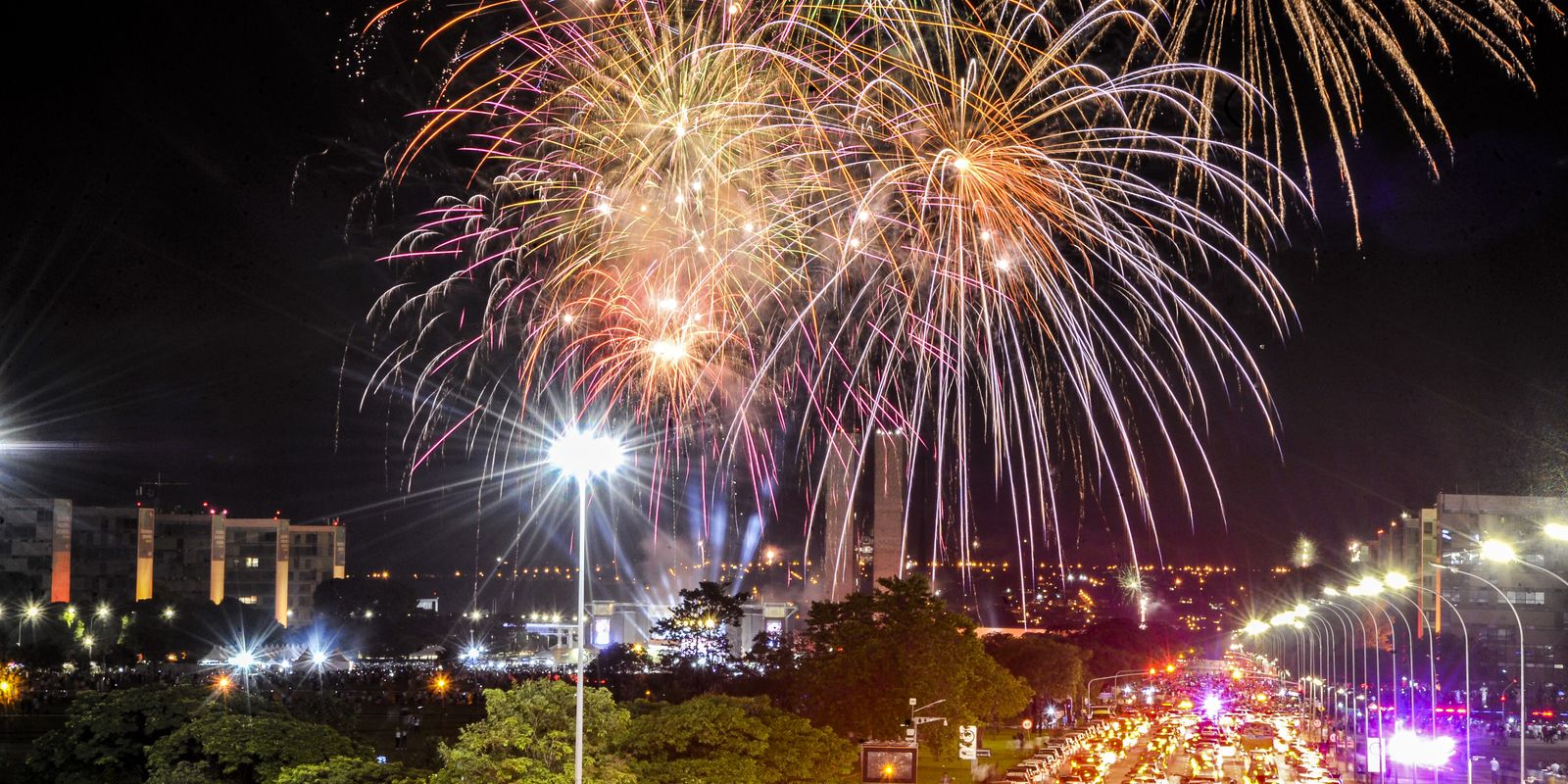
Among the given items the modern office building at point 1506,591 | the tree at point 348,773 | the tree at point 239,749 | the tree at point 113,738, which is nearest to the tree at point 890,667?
the tree at point 239,749

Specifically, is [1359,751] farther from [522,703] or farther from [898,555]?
[522,703]

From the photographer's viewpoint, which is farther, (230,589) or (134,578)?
(230,589)

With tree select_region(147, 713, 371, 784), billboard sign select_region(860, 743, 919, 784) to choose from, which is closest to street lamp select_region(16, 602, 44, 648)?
tree select_region(147, 713, 371, 784)

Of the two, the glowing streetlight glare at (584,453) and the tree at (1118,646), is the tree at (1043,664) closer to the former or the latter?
the tree at (1118,646)

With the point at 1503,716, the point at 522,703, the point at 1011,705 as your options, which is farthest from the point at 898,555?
the point at 522,703

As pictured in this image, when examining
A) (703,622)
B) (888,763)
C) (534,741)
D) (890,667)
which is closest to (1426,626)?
(703,622)

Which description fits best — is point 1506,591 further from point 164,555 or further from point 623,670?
point 164,555

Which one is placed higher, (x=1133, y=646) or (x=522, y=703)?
(x=522, y=703)

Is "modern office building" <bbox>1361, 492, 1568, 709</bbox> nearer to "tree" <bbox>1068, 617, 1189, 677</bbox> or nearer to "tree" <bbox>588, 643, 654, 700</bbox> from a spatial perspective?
"tree" <bbox>1068, 617, 1189, 677</bbox>
